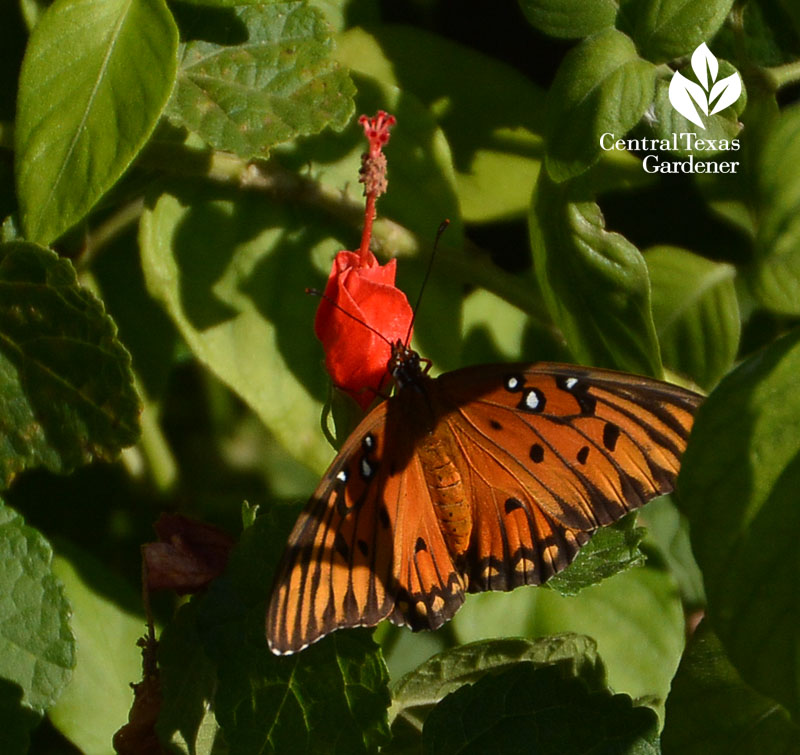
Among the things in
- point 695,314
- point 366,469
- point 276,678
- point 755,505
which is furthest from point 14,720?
point 695,314

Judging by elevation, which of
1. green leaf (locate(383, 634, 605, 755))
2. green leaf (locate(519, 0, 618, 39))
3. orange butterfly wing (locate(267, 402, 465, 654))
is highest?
green leaf (locate(519, 0, 618, 39))

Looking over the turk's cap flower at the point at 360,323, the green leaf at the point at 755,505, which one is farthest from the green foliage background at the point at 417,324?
the turk's cap flower at the point at 360,323

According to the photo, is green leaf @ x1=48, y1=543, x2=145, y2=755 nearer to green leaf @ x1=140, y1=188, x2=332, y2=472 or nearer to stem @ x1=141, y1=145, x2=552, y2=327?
green leaf @ x1=140, y1=188, x2=332, y2=472

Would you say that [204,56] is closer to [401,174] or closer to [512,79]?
[401,174]

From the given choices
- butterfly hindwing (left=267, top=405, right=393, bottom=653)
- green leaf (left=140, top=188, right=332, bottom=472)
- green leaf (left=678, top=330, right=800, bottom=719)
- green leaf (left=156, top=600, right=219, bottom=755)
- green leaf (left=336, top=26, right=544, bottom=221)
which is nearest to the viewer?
green leaf (left=678, top=330, right=800, bottom=719)

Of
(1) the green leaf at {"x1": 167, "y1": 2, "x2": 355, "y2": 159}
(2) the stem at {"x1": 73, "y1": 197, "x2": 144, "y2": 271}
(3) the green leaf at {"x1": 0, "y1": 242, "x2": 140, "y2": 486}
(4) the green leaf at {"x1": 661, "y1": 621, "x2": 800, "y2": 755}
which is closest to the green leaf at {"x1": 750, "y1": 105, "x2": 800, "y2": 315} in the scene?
(4) the green leaf at {"x1": 661, "y1": 621, "x2": 800, "y2": 755}

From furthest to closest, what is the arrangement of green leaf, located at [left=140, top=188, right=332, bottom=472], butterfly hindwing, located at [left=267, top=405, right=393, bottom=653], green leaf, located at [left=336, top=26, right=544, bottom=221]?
green leaf, located at [left=336, top=26, right=544, bottom=221] → green leaf, located at [left=140, top=188, right=332, bottom=472] → butterfly hindwing, located at [left=267, top=405, right=393, bottom=653]

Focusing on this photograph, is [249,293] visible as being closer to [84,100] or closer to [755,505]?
[84,100]

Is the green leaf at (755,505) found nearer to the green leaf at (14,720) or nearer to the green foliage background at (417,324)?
the green foliage background at (417,324)
